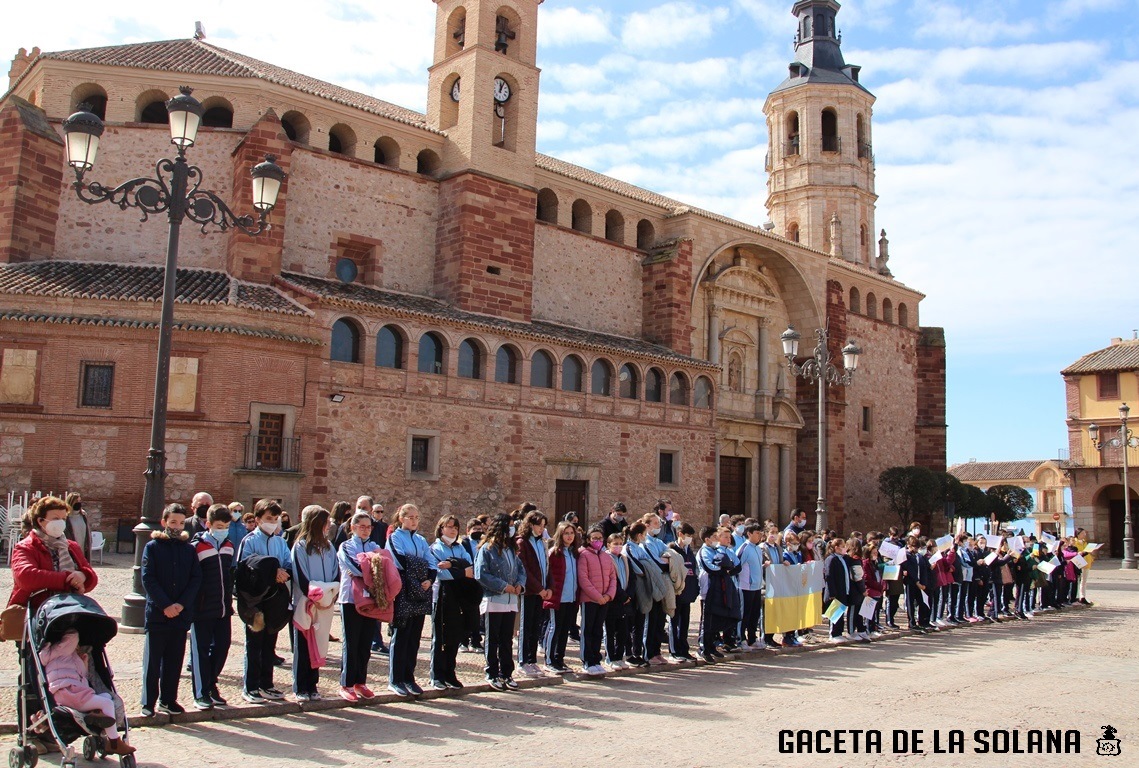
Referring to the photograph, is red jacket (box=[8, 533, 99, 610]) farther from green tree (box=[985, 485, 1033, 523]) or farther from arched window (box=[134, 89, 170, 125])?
green tree (box=[985, 485, 1033, 523])

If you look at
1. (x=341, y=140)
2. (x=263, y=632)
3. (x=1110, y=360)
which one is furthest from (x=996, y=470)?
(x=263, y=632)

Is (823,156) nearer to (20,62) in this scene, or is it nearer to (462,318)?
(462,318)

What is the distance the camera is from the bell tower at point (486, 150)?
1008 inches

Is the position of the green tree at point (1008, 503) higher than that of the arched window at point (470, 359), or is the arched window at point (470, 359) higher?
the arched window at point (470, 359)

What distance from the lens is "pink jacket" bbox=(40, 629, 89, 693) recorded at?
577 cm

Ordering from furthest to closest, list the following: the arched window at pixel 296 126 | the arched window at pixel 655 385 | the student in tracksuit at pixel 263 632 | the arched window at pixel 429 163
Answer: the arched window at pixel 655 385 → the arched window at pixel 429 163 → the arched window at pixel 296 126 → the student in tracksuit at pixel 263 632

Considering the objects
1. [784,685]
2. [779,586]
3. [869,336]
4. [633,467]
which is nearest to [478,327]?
[633,467]

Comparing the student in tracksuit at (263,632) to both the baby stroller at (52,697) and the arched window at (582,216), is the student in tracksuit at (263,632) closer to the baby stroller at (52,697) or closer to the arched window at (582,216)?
the baby stroller at (52,697)

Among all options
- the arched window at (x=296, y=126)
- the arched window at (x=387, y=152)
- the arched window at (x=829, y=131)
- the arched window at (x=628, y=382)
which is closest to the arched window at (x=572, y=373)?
the arched window at (x=628, y=382)

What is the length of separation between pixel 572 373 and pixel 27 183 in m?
13.9

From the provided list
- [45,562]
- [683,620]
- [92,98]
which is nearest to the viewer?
[45,562]

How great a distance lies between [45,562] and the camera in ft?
20.4

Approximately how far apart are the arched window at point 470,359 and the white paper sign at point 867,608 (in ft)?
40.2

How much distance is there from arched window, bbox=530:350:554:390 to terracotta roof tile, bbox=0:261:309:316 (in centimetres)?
680
